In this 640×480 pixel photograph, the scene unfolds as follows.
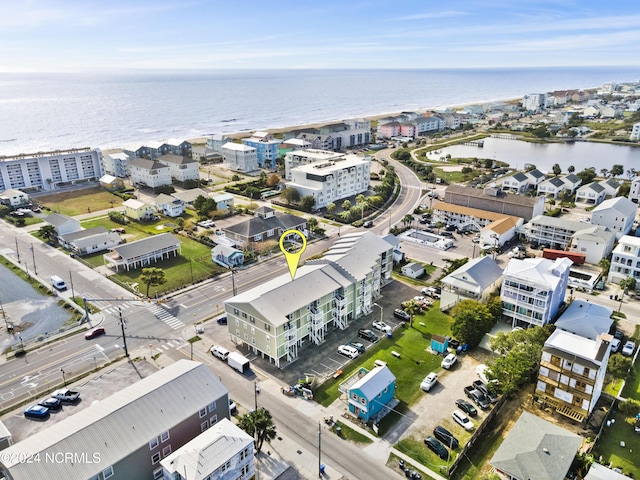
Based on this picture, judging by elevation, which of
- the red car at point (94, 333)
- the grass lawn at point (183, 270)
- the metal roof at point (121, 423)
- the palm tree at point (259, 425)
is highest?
the metal roof at point (121, 423)

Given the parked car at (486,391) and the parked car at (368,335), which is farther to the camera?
the parked car at (368,335)

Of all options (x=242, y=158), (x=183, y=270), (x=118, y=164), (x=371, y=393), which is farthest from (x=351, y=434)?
(x=118, y=164)

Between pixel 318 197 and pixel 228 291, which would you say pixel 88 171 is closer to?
pixel 318 197

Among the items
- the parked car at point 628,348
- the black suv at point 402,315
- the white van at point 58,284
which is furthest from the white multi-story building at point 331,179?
the parked car at point 628,348

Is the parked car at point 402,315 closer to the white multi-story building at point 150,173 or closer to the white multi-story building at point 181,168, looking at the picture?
the white multi-story building at point 150,173

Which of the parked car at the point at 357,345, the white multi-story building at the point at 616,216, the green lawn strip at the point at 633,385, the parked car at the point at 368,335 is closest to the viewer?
the green lawn strip at the point at 633,385

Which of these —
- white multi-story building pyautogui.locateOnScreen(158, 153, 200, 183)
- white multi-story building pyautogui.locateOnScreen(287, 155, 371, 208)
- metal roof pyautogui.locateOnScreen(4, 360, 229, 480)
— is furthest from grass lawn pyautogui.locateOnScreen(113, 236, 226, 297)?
white multi-story building pyautogui.locateOnScreen(158, 153, 200, 183)

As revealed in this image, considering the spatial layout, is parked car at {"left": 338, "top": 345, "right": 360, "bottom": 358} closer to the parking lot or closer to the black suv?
the parking lot

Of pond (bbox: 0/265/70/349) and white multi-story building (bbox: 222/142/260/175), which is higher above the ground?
white multi-story building (bbox: 222/142/260/175)
